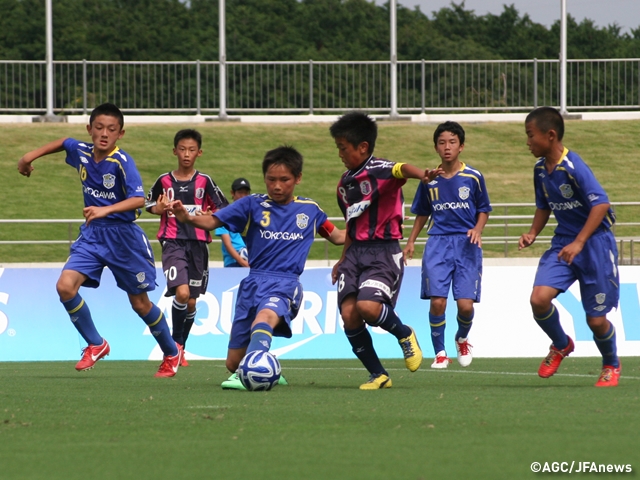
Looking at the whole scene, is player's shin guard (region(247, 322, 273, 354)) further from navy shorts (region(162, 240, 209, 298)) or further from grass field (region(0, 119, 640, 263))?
grass field (region(0, 119, 640, 263))

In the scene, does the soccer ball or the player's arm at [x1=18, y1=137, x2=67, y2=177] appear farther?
the player's arm at [x1=18, y1=137, x2=67, y2=177]

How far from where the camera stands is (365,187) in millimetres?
7613

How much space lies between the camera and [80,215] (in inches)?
1029

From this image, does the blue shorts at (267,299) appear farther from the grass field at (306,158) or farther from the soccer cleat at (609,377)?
the grass field at (306,158)

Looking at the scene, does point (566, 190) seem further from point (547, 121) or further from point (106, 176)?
point (106, 176)

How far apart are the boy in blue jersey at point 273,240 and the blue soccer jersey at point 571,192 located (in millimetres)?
1655

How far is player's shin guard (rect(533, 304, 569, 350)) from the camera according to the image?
7848mm

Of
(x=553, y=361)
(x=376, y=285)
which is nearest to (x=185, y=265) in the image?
(x=376, y=285)

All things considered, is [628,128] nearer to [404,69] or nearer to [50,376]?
[404,69]

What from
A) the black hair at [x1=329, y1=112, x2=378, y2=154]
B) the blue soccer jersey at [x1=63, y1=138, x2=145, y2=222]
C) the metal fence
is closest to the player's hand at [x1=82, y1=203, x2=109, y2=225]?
the blue soccer jersey at [x1=63, y1=138, x2=145, y2=222]

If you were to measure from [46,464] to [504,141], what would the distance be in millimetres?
29781

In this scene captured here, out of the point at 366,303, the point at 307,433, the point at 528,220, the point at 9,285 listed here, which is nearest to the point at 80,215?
the point at 528,220

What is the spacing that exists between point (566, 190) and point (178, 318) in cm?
525

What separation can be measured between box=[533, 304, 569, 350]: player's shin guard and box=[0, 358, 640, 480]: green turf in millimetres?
304
